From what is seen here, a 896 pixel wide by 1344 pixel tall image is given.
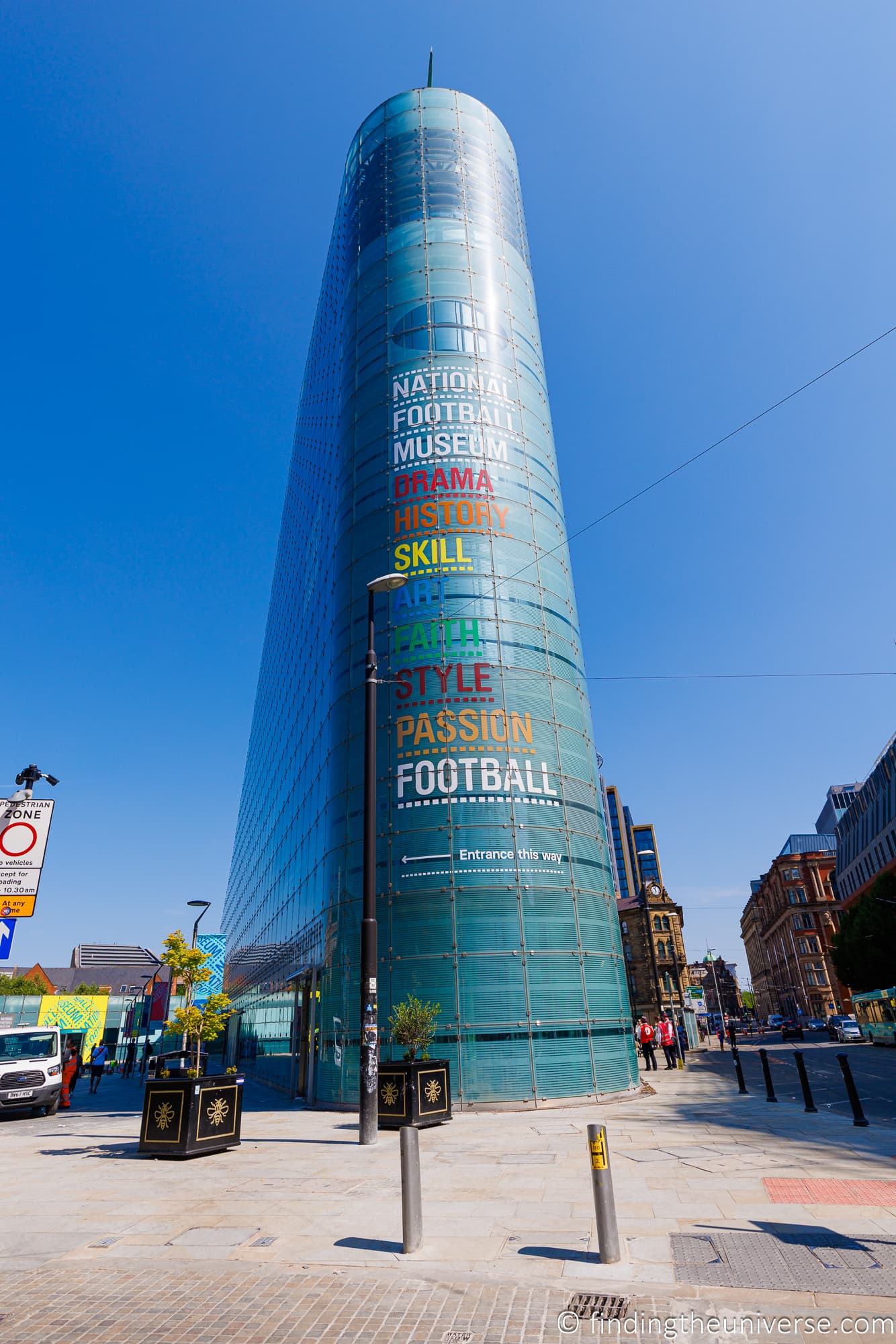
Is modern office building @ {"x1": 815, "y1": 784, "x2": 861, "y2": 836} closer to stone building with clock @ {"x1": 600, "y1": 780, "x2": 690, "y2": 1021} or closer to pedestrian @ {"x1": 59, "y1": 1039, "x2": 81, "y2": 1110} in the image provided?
stone building with clock @ {"x1": 600, "y1": 780, "x2": 690, "y2": 1021}

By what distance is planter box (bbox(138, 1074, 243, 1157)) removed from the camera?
37.8 ft

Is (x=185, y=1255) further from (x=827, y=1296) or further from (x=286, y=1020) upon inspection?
(x=286, y=1020)

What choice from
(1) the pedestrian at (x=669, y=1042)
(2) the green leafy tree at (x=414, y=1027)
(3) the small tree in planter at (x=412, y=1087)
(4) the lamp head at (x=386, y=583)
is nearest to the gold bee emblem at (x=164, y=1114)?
(3) the small tree in planter at (x=412, y=1087)

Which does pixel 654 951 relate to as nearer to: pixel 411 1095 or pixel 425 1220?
pixel 411 1095

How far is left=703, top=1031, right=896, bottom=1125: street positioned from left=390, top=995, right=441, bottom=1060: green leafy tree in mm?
7811

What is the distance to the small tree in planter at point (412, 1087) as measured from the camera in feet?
45.0

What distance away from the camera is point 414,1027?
15945mm

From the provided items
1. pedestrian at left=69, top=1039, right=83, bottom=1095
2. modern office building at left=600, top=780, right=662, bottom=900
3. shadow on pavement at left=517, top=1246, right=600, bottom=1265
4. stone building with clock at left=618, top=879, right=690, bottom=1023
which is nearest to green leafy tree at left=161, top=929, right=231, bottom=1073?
shadow on pavement at left=517, top=1246, right=600, bottom=1265

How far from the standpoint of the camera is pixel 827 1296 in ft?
15.8

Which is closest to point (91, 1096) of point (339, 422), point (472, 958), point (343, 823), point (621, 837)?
point (343, 823)

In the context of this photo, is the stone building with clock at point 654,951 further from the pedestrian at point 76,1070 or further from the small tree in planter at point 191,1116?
the small tree in planter at point 191,1116

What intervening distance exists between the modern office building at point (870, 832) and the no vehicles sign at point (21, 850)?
224 feet

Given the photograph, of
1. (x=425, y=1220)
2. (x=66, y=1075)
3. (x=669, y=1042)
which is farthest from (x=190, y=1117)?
(x=669, y=1042)

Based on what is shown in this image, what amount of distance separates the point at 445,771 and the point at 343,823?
3.87 m
